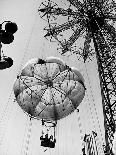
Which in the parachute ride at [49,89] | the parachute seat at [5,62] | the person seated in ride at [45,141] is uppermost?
the parachute ride at [49,89]

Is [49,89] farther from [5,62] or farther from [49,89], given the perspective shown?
[5,62]

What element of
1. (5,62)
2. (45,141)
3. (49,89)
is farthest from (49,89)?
(5,62)

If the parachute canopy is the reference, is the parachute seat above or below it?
below

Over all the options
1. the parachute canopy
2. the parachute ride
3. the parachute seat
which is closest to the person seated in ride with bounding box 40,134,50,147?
the parachute ride

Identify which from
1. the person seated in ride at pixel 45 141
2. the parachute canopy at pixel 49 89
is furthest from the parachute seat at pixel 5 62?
the parachute canopy at pixel 49 89

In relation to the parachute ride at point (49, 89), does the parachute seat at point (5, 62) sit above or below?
below

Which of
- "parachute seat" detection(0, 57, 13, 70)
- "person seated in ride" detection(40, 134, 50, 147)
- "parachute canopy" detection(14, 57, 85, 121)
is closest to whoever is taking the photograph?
"parachute seat" detection(0, 57, 13, 70)

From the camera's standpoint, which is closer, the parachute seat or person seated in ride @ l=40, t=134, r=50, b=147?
the parachute seat

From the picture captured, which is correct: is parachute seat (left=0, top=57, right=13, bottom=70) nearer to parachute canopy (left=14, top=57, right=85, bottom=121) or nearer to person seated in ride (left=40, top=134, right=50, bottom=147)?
person seated in ride (left=40, top=134, right=50, bottom=147)

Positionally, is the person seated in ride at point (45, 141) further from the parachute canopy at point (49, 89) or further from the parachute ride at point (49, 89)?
the parachute canopy at point (49, 89)

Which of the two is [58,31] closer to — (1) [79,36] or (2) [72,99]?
(1) [79,36]
